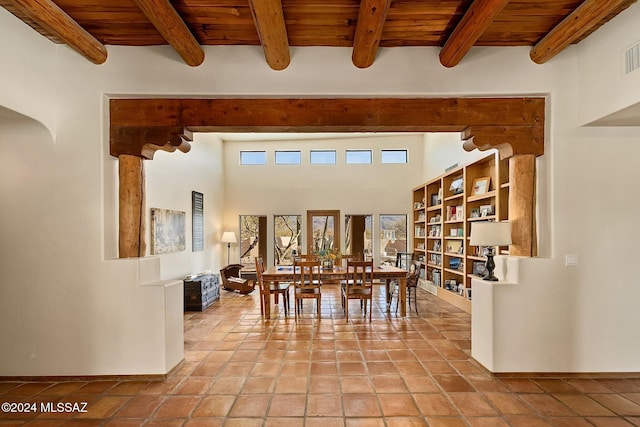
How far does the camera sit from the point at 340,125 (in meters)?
3.46

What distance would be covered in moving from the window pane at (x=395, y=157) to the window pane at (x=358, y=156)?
1.31ft

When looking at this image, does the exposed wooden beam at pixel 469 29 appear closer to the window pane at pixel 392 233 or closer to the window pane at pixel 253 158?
the window pane at pixel 392 233

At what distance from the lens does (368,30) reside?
2.76 meters

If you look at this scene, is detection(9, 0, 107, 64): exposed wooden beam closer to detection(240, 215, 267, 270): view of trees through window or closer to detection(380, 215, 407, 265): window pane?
detection(240, 215, 267, 270): view of trees through window

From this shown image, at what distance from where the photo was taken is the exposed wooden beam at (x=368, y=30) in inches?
97.1

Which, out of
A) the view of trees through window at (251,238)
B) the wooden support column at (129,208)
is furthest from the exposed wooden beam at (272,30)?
the view of trees through window at (251,238)

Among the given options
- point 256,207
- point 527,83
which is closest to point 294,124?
point 527,83

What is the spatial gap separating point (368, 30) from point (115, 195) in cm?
274

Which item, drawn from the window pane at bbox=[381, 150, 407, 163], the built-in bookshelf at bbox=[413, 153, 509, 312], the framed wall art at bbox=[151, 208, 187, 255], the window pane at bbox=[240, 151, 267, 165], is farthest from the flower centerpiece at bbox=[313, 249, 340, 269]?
the window pane at bbox=[240, 151, 267, 165]

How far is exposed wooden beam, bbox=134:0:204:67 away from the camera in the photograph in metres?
2.51

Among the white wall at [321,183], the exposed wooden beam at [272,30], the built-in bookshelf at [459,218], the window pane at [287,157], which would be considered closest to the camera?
the exposed wooden beam at [272,30]

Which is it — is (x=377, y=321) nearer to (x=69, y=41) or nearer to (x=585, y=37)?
(x=585, y=37)

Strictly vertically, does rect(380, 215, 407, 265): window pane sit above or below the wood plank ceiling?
below

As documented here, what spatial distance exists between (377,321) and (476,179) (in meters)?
2.81
